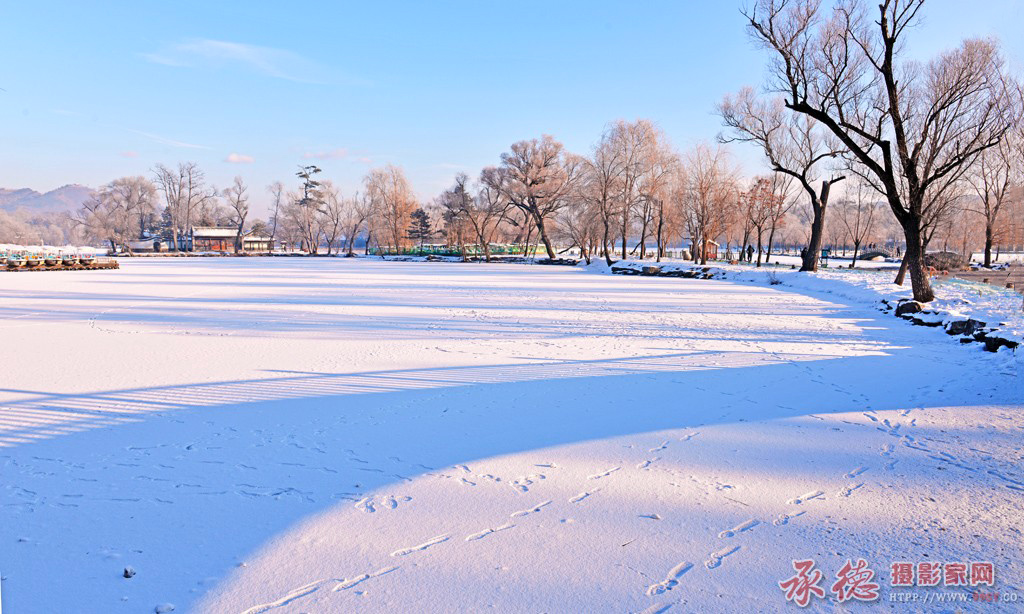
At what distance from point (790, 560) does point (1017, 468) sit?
9.06 ft

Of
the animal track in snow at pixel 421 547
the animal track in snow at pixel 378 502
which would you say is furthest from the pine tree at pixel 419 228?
the animal track in snow at pixel 421 547

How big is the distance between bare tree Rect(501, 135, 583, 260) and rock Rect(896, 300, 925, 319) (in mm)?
38064

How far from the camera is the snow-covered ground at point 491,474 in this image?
9.11 ft

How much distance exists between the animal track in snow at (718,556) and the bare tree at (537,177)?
47.7 meters

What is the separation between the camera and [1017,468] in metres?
4.23

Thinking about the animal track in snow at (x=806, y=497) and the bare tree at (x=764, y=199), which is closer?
the animal track in snow at (x=806, y=497)

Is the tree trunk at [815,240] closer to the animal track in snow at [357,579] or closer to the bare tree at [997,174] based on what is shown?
the bare tree at [997,174]

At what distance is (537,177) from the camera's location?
1946 inches

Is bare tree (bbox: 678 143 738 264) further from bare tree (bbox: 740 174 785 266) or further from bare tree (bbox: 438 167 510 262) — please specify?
bare tree (bbox: 438 167 510 262)

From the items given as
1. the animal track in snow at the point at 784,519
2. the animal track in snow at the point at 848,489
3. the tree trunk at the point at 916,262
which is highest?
the tree trunk at the point at 916,262

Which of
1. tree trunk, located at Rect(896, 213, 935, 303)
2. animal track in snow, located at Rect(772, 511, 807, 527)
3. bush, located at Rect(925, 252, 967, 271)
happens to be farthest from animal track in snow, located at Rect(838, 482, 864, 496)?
bush, located at Rect(925, 252, 967, 271)

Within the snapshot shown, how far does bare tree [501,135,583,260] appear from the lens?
4960cm

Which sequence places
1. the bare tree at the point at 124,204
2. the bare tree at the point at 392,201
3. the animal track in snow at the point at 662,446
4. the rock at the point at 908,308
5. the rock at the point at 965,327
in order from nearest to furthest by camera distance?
1. the animal track in snow at the point at 662,446
2. the rock at the point at 965,327
3. the rock at the point at 908,308
4. the bare tree at the point at 392,201
5. the bare tree at the point at 124,204

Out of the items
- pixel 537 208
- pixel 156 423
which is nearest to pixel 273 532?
pixel 156 423
